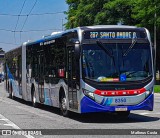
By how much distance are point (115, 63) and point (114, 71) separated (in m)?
0.25

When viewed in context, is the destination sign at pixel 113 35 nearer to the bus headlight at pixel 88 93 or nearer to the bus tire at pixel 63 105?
the bus headlight at pixel 88 93

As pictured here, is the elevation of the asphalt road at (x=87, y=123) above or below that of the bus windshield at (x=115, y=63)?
below

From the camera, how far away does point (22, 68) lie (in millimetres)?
22906

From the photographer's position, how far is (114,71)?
13648mm

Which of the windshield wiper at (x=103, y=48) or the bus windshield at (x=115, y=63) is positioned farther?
the windshield wiper at (x=103, y=48)

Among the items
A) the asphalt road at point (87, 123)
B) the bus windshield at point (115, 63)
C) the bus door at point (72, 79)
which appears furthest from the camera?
the bus door at point (72, 79)

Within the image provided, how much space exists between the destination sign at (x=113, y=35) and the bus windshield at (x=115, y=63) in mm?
280

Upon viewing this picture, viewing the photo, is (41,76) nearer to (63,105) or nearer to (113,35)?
(63,105)

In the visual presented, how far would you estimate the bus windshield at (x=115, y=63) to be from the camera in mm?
13594

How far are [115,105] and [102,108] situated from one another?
0.41 meters

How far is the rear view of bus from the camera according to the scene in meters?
13.5

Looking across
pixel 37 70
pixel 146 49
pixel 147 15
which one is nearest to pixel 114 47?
pixel 146 49

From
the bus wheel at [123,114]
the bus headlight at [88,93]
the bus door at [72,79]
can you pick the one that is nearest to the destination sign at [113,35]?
the bus door at [72,79]

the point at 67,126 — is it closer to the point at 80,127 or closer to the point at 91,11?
the point at 80,127
